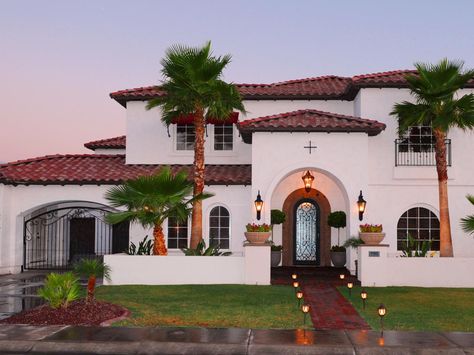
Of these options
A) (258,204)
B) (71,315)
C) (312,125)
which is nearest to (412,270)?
(258,204)

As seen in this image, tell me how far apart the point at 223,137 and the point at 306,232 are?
531 cm

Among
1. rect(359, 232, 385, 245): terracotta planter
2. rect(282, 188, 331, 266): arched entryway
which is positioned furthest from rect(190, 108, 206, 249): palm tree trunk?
rect(359, 232, 385, 245): terracotta planter

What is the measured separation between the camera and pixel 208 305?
1448cm

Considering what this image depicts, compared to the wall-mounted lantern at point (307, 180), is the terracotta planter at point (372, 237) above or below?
below

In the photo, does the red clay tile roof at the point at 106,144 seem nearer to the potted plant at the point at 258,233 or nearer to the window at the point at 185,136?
the window at the point at 185,136

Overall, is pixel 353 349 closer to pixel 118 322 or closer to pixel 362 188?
pixel 118 322

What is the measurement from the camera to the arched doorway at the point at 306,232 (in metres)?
24.0

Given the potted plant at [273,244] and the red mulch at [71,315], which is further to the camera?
the potted plant at [273,244]

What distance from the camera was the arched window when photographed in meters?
22.7

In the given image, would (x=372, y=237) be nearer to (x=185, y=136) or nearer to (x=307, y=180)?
(x=307, y=180)

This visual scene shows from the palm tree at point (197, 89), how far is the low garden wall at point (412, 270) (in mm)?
5572

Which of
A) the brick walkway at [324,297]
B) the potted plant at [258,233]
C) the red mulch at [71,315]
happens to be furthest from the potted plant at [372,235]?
the red mulch at [71,315]

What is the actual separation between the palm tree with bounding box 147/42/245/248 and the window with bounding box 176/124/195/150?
170 inches

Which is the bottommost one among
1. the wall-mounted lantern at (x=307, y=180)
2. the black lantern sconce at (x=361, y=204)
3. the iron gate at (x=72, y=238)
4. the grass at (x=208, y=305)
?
the grass at (x=208, y=305)
